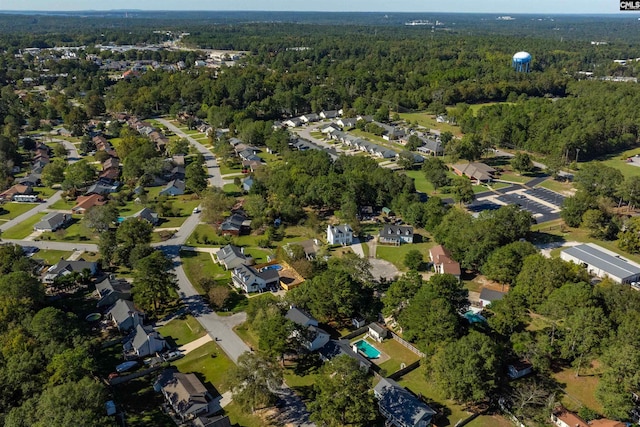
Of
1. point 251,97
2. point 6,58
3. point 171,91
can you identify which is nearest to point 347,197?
point 251,97

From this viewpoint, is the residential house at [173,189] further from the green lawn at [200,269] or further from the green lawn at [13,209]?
the green lawn at [200,269]

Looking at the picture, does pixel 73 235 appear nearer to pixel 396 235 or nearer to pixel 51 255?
pixel 51 255

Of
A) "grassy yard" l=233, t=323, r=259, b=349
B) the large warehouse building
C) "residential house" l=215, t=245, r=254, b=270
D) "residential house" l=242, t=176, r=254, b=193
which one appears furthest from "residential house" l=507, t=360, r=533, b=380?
"residential house" l=242, t=176, r=254, b=193

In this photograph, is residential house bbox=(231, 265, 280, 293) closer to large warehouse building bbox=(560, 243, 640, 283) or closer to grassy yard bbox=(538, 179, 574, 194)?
large warehouse building bbox=(560, 243, 640, 283)

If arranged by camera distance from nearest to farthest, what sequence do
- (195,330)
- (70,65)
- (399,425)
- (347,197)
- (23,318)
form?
(399,425), (23,318), (195,330), (347,197), (70,65)

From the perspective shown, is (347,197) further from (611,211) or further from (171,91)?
(171,91)

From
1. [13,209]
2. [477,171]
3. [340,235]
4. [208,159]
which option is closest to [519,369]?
[340,235]
